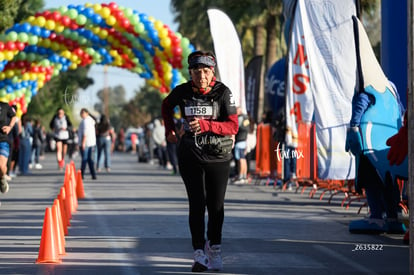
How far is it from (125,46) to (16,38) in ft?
10.9

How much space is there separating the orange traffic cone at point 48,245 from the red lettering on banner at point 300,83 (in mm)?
9074

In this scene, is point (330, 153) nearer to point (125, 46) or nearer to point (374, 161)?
point (374, 161)

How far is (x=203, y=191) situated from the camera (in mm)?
8664

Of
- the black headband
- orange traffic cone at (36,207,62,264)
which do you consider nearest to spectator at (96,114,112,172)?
orange traffic cone at (36,207,62,264)

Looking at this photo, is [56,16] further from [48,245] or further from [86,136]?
[48,245]

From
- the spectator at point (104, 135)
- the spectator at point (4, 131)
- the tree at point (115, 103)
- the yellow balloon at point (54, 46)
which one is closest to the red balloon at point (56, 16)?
the yellow balloon at point (54, 46)

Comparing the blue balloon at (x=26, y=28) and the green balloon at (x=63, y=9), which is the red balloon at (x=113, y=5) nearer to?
the green balloon at (x=63, y=9)

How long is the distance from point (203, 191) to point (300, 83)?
922cm

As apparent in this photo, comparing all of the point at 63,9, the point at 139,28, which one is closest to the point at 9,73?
the point at 63,9

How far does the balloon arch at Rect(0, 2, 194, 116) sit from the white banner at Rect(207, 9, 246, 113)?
7.92 ft

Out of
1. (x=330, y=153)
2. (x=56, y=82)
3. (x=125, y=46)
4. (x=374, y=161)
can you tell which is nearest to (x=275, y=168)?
(x=125, y=46)

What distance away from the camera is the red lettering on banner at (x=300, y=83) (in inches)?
691

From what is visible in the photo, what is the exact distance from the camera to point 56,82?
46531mm

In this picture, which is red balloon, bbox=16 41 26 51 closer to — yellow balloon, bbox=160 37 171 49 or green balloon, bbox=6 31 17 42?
green balloon, bbox=6 31 17 42
